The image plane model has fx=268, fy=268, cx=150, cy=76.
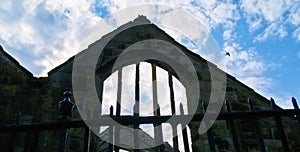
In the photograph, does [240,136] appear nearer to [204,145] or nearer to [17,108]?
[204,145]

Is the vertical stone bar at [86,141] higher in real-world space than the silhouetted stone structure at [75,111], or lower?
lower

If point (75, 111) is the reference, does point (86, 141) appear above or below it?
below

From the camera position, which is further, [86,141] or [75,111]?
[75,111]

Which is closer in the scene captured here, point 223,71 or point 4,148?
point 4,148

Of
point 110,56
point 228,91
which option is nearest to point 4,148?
point 110,56

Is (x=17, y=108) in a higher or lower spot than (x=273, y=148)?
higher

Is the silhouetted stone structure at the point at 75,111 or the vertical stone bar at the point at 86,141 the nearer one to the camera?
the vertical stone bar at the point at 86,141

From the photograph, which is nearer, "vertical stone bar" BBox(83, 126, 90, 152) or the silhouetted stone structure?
"vertical stone bar" BBox(83, 126, 90, 152)

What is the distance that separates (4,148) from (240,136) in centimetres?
434

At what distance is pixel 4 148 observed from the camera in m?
4.80

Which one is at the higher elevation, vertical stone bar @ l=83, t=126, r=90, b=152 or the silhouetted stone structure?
the silhouetted stone structure

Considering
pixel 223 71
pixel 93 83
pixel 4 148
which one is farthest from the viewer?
pixel 223 71

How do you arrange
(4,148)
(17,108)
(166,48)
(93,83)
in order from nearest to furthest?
(4,148)
(17,108)
(93,83)
(166,48)

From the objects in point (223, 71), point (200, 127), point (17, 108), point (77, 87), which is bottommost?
point (200, 127)
